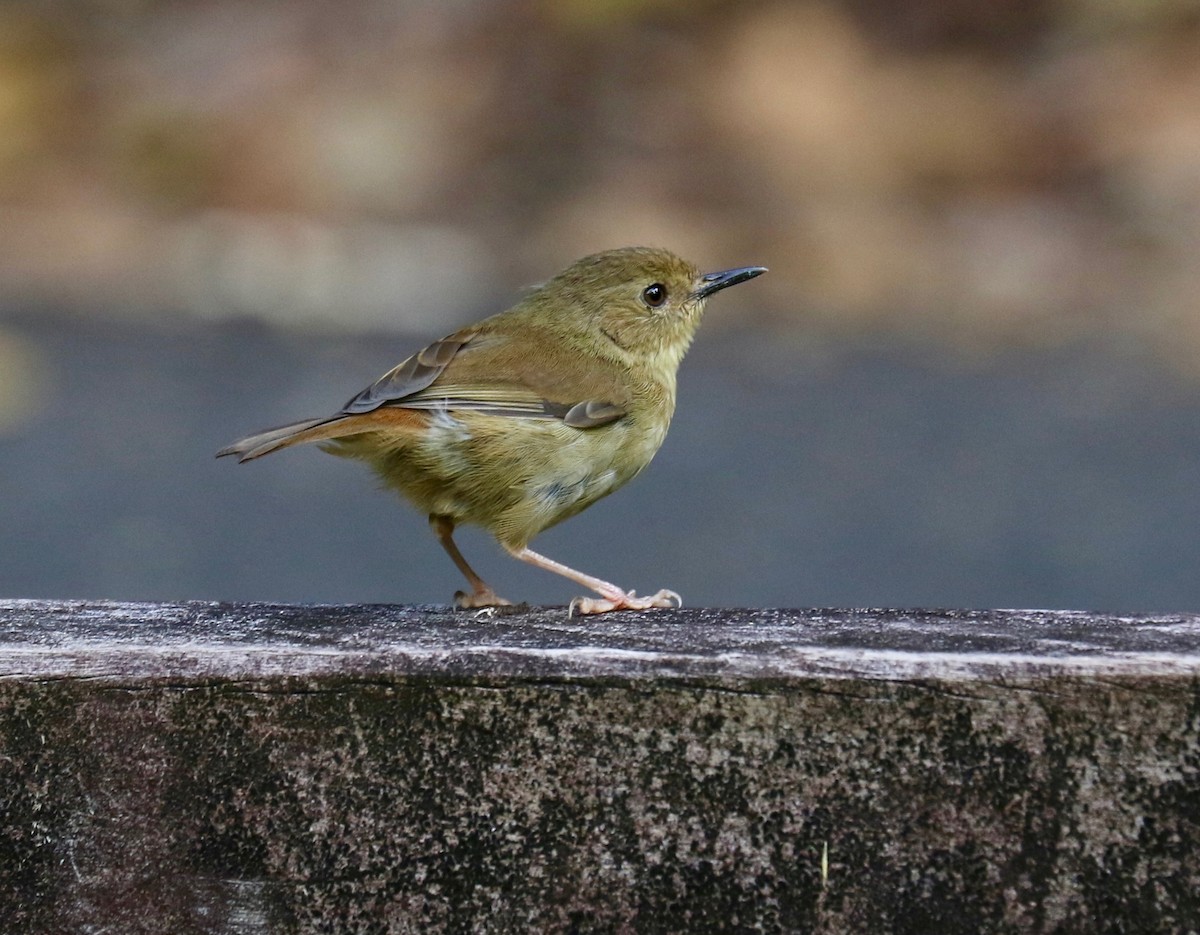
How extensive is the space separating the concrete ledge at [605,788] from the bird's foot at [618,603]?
Answer: 68 centimetres

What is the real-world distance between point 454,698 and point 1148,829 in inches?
32.6

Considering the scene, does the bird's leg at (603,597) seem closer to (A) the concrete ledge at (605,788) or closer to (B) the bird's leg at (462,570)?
(B) the bird's leg at (462,570)

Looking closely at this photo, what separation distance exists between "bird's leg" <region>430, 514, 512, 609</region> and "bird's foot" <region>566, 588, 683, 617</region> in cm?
31

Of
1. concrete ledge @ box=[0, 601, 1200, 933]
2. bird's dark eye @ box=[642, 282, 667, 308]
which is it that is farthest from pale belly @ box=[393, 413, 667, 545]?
concrete ledge @ box=[0, 601, 1200, 933]

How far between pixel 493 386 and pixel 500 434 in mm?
214

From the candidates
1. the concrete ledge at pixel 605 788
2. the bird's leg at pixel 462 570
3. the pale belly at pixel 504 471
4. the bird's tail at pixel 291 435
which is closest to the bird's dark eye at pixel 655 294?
the pale belly at pixel 504 471

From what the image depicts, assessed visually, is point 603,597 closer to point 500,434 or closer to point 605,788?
point 500,434

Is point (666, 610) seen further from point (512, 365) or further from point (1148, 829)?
point (512, 365)

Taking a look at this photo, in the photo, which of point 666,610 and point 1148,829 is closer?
point 1148,829

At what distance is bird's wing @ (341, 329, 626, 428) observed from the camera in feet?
13.5

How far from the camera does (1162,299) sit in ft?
29.6

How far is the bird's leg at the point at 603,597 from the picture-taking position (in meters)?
3.20

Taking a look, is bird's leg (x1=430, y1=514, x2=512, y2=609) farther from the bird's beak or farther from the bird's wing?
the bird's beak

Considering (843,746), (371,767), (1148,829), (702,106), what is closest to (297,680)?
(371,767)
